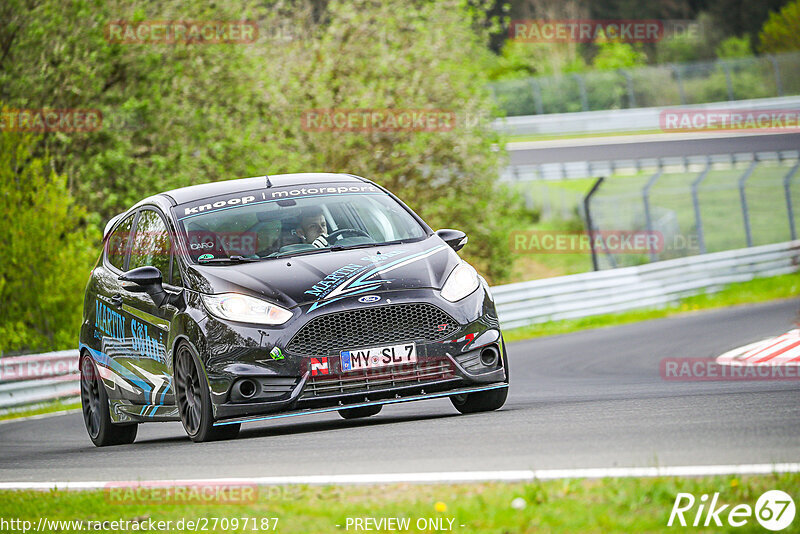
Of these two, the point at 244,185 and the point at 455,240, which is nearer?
the point at 455,240

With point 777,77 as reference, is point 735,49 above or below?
below

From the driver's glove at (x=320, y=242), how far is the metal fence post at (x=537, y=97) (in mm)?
40733

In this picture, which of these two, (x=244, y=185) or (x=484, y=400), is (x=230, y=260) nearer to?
(x=244, y=185)

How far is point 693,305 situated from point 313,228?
48.1 feet

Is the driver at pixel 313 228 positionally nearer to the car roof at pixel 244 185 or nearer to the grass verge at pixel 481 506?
the car roof at pixel 244 185

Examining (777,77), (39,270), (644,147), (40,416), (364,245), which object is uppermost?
(364,245)

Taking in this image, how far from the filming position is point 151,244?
9.50 metres

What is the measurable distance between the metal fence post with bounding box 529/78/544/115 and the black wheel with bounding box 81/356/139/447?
3961 centimetres

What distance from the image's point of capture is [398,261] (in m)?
8.44

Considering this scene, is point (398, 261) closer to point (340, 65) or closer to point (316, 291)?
point (316, 291)

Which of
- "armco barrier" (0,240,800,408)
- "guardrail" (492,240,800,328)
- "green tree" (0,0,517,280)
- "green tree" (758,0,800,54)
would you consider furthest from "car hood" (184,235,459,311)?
"green tree" (758,0,800,54)

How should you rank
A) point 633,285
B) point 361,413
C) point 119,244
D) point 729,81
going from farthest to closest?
point 729,81, point 633,285, point 119,244, point 361,413

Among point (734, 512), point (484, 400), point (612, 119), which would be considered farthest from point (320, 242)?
point (612, 119)

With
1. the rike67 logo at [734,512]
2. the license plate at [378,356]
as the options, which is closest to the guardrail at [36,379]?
the license plate at [378,356]
